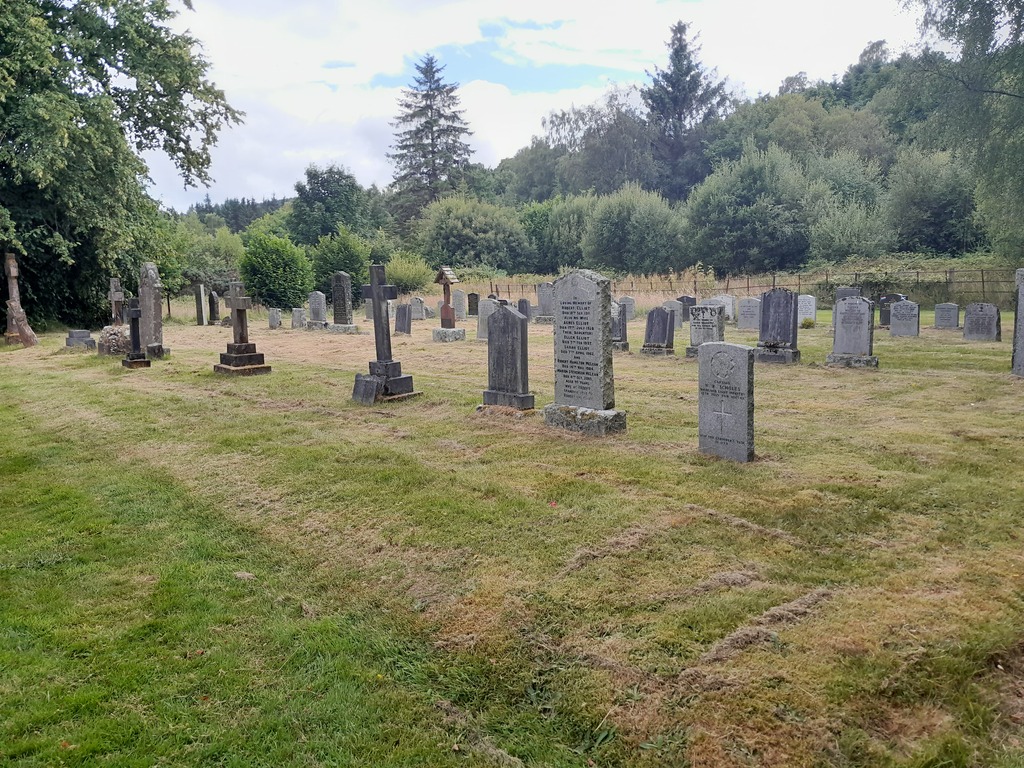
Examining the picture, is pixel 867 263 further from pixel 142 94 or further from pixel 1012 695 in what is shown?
pixel 1012 695

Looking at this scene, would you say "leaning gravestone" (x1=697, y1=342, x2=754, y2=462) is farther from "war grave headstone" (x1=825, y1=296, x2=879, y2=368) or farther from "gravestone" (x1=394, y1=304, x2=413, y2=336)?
"gravestone" (x1=394, y1=304, x2=413, y2=336)

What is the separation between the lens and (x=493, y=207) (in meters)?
50.2

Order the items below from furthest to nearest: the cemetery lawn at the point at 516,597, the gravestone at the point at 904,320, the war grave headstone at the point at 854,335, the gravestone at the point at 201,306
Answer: the gravestone at the point at 201,306
the gravestone at the point at 904,320
the war grave headstone at the point at 854,335
the cemetery lawn at the point at 516,597

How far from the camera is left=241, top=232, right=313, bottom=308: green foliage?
1328 inches

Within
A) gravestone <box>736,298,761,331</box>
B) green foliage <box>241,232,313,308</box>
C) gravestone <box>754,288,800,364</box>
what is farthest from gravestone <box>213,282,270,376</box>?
green foliage <box>241,232,313,308</box>

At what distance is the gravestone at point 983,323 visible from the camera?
16109 millimetres

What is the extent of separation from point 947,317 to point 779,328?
901 cm

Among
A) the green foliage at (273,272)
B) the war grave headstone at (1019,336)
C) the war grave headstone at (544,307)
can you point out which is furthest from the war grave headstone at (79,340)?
the war grave headstone at (1019,336)

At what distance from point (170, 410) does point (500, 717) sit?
327 inches

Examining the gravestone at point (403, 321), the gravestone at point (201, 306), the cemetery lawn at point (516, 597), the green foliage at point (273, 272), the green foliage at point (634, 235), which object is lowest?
the cemetery lawn at point (516, 597)

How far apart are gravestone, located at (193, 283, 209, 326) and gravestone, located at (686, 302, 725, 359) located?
19.9 metres

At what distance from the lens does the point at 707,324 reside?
15.2 meters

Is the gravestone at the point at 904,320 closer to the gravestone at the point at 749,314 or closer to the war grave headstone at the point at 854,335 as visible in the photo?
the gravestone at the point at 749,314

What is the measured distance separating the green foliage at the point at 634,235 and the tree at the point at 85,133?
26569mm
